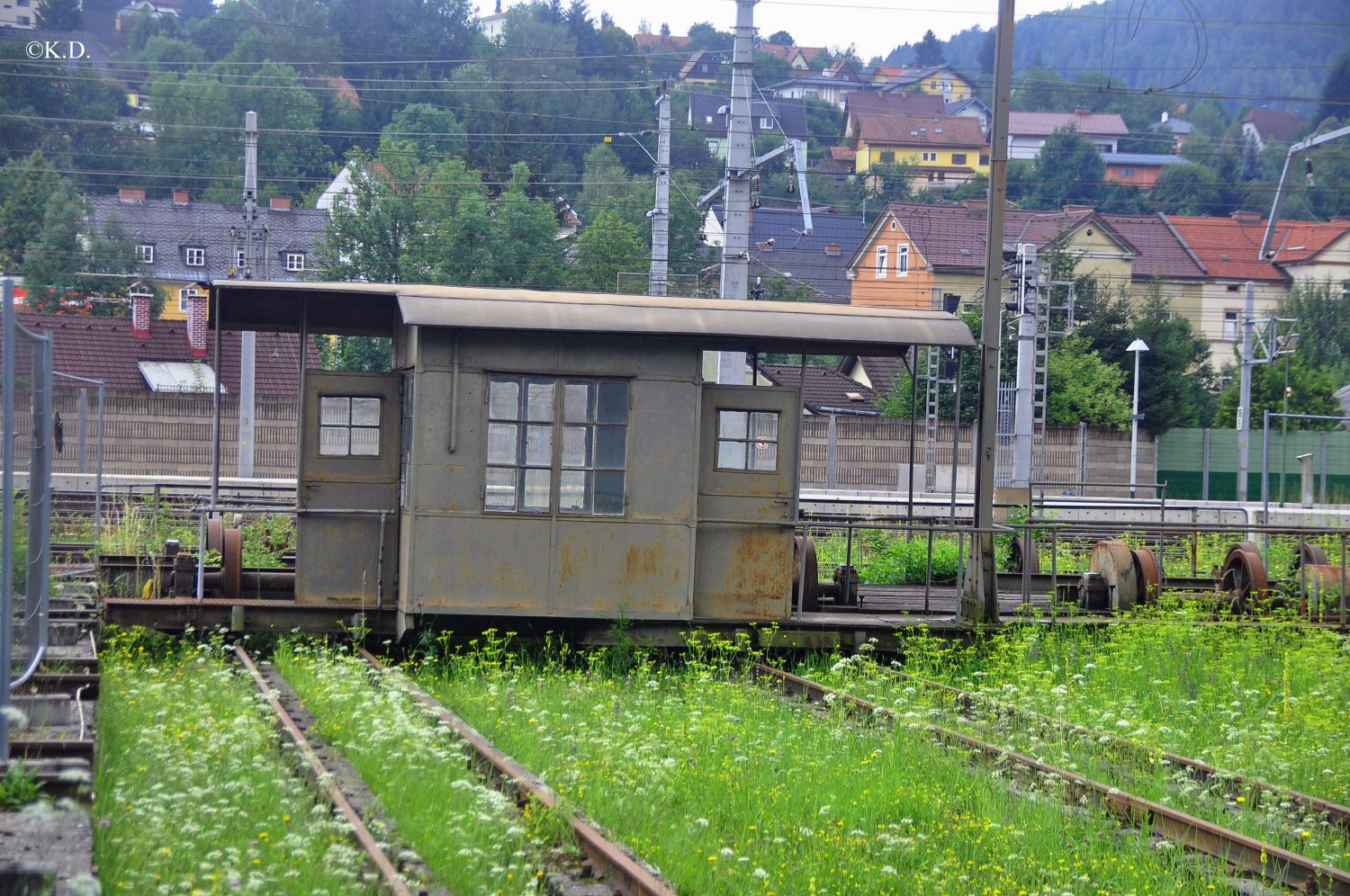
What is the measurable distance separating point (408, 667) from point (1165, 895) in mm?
7557

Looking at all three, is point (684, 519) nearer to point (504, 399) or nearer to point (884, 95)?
point (504, 399)

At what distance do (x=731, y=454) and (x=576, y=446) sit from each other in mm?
1534

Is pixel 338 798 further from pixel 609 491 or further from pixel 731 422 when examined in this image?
pixel 731 422

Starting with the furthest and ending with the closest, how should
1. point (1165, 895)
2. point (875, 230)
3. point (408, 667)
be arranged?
1. point (875, 230)
2. point (408, 667)
3. point (1165, 895)

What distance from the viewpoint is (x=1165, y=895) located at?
6.72 metres

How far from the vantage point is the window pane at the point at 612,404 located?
12992mm

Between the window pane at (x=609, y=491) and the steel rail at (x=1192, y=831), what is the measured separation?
4115 millimetres

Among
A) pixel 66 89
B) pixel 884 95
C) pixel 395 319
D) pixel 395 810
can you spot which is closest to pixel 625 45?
pixel 884 95

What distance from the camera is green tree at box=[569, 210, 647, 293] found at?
50156 millimetres

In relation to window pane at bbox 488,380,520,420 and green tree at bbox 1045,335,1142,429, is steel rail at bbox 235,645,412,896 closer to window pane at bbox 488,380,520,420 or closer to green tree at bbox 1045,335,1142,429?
window pane at bbox 488,380,520,420

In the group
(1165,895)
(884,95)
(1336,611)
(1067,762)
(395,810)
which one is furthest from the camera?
(884,95)

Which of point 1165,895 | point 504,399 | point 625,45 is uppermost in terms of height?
point 625,45

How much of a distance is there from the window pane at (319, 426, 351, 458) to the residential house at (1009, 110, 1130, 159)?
135176 mm

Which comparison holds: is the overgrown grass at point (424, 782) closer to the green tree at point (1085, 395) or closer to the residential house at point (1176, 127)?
the green tree at point (1085, 395)
